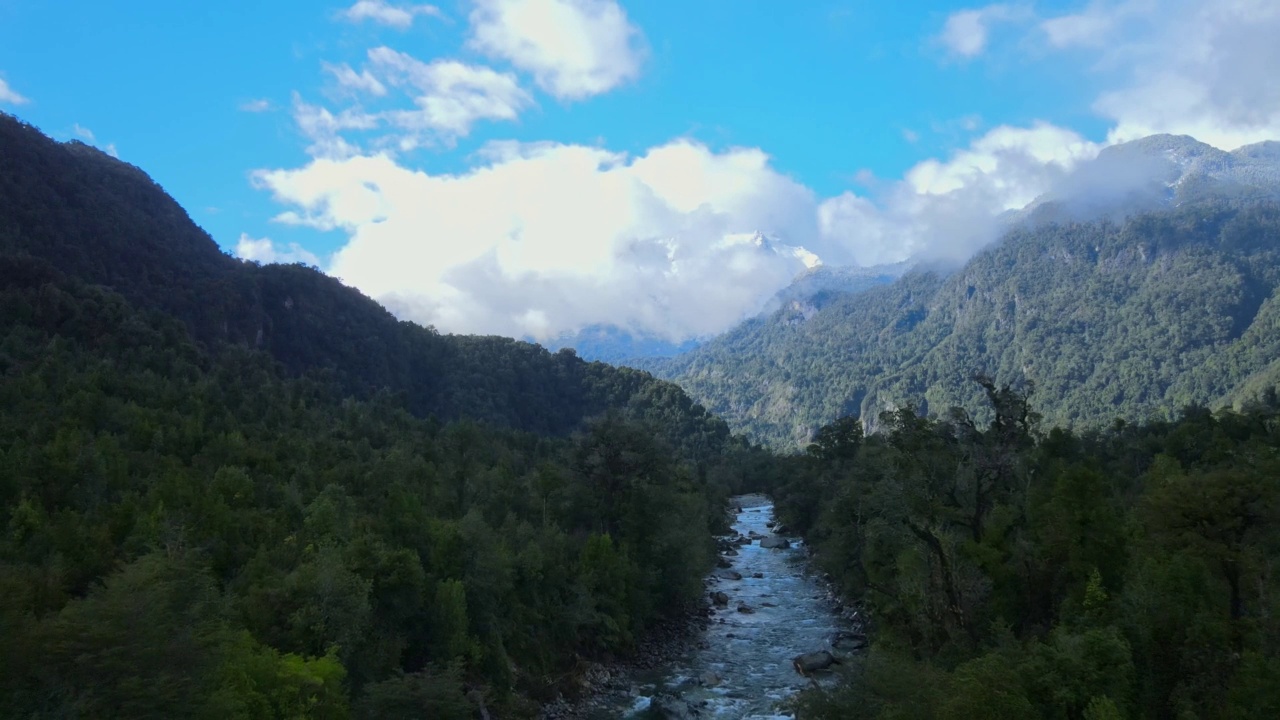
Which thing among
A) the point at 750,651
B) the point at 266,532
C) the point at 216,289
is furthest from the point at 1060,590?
the point at 216,289

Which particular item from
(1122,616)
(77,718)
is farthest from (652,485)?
(77,718)

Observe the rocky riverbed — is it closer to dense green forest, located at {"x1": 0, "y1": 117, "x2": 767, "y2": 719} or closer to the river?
the river

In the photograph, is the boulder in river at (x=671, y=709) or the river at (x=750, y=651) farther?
the river at (x=750, y=651)

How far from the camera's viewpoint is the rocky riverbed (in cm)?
4262

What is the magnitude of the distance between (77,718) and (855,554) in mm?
58491

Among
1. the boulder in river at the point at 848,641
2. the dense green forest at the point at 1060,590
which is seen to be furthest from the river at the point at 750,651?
the dense green forest at the point at 1060,590

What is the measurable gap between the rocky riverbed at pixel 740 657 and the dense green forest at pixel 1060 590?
433 cm

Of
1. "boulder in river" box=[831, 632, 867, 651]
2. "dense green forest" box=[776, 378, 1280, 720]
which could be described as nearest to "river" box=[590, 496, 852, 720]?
"boulder in river" box=[831, 632, 867, 651]

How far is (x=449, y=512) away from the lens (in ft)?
193

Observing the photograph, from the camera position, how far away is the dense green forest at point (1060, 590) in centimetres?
2469

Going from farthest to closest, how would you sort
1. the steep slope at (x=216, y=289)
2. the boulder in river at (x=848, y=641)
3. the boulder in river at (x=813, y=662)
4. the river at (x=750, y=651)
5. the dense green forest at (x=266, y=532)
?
the steep slope at (x=216, y=289) < the boulder in river at (x=848, y=641) < the boulder in river at (x=813, y=662) < the river at (x=750, y=651) < the dense green forest at (x=266, y=532)

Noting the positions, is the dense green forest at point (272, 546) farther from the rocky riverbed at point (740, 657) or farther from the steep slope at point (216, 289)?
the steep slope at point (216, 289)

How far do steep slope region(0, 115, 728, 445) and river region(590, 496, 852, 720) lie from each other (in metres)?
83.4

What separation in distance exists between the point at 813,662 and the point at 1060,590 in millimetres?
16645
